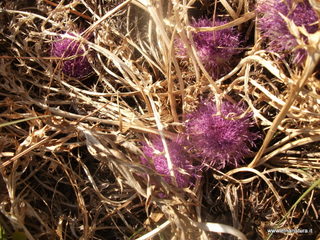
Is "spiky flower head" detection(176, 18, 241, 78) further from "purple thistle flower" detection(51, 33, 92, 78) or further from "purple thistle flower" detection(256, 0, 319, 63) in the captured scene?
"purple thistle flower" detection(51, 33, 92, 78)

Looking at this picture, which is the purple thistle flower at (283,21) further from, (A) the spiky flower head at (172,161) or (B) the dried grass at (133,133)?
(A) the spiky flower head at (172,161)

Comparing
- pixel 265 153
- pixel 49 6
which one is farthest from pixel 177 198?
pixel 49 6

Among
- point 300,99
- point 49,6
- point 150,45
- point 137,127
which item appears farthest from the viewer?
point 49,6

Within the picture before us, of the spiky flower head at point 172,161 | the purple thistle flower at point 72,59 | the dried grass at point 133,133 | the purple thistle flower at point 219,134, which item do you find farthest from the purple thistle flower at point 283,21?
the purple thistle flower at point 72,59

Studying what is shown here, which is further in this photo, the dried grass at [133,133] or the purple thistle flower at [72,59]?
the purple thistle flower at [72,59]

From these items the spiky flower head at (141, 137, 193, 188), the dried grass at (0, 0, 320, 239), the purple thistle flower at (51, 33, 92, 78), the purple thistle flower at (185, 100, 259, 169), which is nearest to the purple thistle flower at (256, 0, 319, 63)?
the dried grass at (0, 0, 320, 239)

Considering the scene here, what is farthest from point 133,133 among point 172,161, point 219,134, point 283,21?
point 283,21

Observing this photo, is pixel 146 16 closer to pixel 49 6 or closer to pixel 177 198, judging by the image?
pixel 49 6
